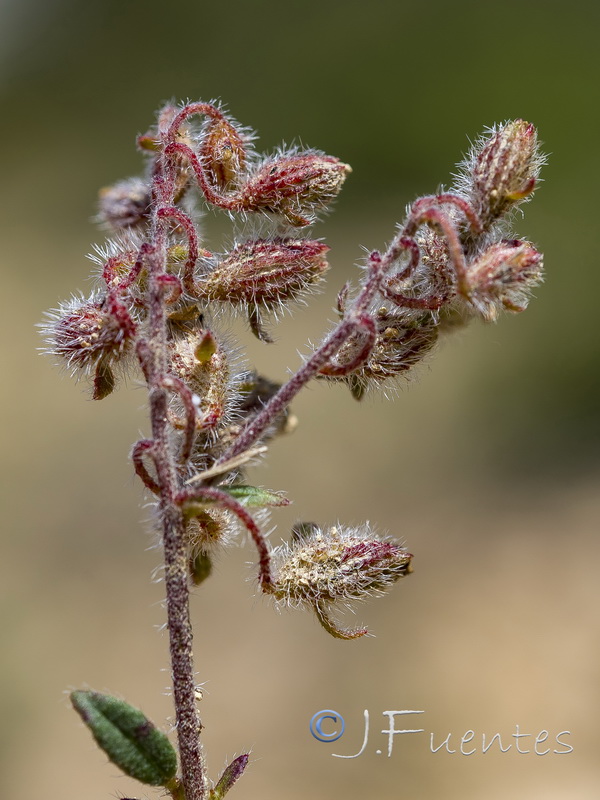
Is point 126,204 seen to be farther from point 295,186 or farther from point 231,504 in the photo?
point 231,504

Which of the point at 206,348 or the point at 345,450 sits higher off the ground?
the point at 345,450

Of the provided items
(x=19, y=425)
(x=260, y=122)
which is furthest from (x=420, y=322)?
(x=260, y=122)

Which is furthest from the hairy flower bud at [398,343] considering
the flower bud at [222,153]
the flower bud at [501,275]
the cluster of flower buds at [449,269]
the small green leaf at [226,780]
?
the small green leaf at [226,780]

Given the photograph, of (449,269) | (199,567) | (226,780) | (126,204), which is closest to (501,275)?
(449,269)

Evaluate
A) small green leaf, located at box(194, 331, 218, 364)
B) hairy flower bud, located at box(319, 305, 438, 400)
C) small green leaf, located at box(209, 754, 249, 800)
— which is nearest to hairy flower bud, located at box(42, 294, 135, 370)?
small green leaf, located at box(194, 331, 218, 364)

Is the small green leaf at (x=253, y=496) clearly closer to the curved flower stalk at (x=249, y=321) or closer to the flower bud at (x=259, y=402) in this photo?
the curved flower stalk at (x=249, y=321)

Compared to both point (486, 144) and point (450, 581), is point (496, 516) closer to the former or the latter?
point (450, 581)

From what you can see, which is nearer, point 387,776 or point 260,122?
point 387,776
